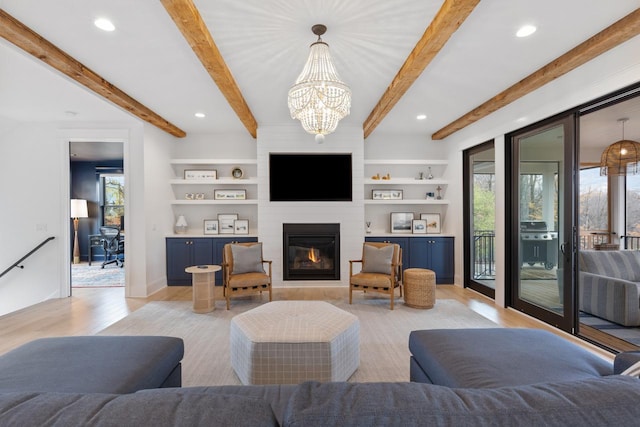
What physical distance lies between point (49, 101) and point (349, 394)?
5.12 meters

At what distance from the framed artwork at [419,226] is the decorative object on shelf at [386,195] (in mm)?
551

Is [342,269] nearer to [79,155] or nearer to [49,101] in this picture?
[49,101]

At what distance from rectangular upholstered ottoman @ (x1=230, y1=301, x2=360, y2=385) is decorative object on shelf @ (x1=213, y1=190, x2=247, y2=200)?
11.7 ft

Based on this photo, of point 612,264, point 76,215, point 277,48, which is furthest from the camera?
point 76,215

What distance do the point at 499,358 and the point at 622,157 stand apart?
3.99 metres

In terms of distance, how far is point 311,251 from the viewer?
5.60m

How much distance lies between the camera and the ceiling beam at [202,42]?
2.12m

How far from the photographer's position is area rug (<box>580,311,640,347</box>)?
3.13 metres

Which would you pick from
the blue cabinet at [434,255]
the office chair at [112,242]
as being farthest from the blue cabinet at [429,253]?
the office chair at [112,242]

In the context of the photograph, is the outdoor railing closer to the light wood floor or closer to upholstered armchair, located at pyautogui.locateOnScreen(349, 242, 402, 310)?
the light wood floor

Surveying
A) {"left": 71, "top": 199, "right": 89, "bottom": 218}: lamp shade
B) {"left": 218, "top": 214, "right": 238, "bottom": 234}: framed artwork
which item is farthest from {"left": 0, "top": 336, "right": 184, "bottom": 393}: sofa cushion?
{"left": 71, "top": 199, "right": 89, "bottom": 218}: lamp shade

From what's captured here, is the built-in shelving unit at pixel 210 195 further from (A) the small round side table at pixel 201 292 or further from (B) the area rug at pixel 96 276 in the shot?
(A) the small round side table at pixel 201 292

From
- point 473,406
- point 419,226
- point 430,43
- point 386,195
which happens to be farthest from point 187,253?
point 473,406

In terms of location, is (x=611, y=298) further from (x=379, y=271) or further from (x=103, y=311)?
(x=103, y=311)
